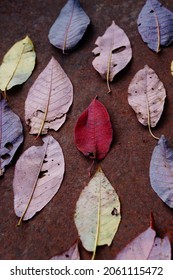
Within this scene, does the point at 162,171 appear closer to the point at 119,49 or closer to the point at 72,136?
the point at 72,136

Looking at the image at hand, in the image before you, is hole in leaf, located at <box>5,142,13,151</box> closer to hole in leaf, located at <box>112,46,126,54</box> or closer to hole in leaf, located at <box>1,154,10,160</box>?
hole in leaf, located at <box>1,154,10,160</box>

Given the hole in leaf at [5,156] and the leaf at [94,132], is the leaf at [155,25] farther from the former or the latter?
the hole in leaf at [5,156]

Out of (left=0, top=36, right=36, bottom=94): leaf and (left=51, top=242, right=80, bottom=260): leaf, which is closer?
(left=51, top=242, right=80, bottom=260): leaf

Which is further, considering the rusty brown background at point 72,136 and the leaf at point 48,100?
the leaf at point 48,100

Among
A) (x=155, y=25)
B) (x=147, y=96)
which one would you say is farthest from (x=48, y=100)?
(x=155, y=25)

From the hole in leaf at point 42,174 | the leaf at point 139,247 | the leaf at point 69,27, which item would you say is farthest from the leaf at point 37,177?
the leaf at point 69,27

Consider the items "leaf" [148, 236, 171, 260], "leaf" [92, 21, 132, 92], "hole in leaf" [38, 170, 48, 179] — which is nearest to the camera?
"leaf" [148, 236, 171, 260]

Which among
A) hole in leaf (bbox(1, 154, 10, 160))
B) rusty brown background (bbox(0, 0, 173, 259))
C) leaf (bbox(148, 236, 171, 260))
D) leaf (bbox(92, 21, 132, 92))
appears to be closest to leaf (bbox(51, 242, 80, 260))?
rusty brown background (bbox(0, 0, 173, 259))
